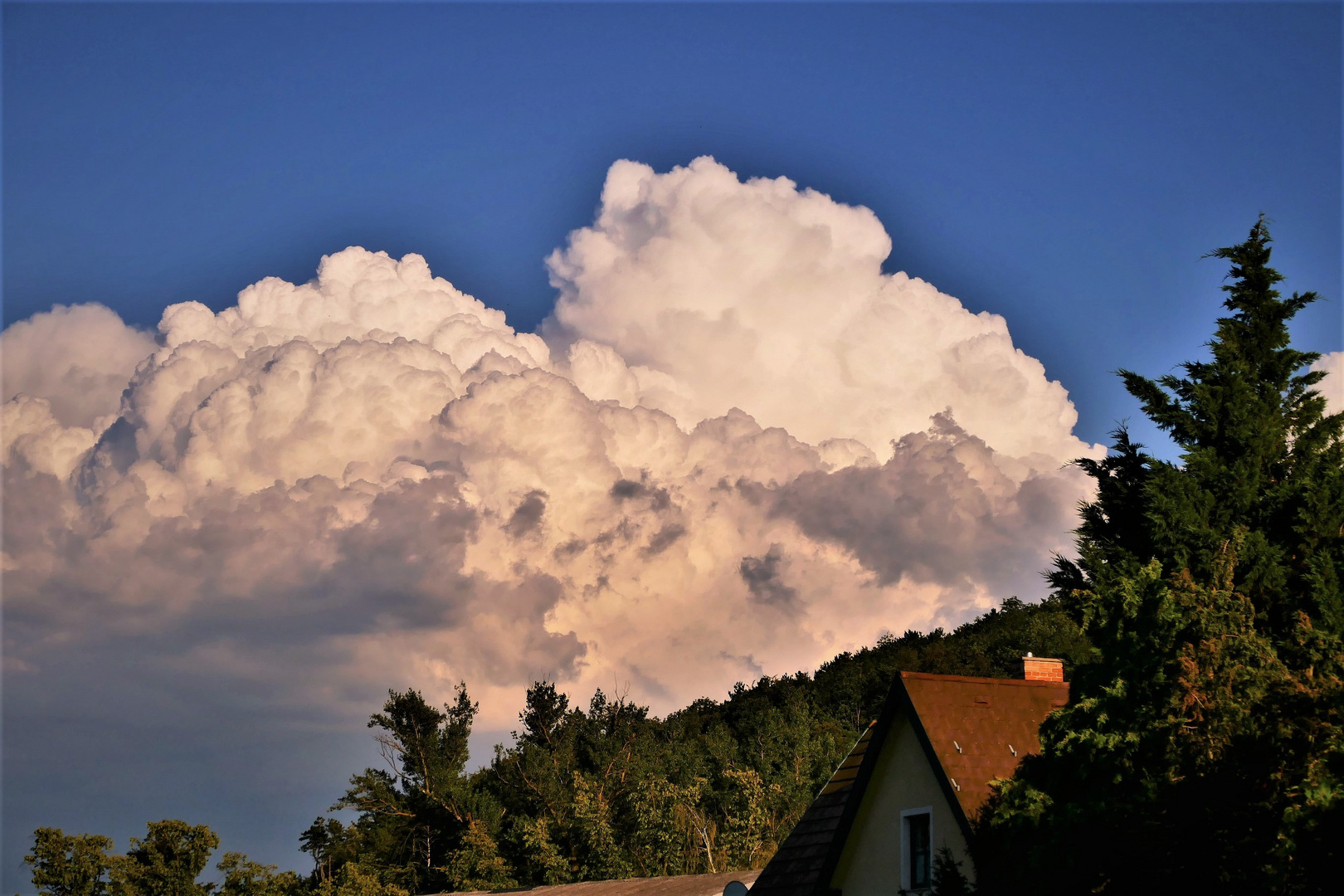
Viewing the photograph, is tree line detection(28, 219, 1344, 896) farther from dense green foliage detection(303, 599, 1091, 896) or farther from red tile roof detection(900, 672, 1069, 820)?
dense green foliage detection(303, 599, 1091, 896)

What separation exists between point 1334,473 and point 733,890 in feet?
52.0

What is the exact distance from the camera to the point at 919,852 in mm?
25062

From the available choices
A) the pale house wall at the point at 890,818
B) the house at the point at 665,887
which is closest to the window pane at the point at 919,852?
the pale house wall at the point at 890,818

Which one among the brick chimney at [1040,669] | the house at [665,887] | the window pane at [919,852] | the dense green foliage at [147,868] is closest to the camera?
the window pane at [919,852]

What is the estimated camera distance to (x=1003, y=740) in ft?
82.6

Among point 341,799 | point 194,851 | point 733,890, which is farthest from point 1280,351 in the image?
point 341,799

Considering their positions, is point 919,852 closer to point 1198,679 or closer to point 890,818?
point 890,818

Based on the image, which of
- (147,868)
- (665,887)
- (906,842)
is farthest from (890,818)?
(147,868)

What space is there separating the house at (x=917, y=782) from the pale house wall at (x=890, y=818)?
0.07 feet

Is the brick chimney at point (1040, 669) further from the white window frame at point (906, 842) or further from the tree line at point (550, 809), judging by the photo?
the tree line at point (550, 809)

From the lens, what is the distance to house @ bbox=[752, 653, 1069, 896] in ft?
79.8

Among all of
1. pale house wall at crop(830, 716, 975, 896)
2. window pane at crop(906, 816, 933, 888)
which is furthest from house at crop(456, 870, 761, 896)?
window pane at crop(906, 816, 933, 888)

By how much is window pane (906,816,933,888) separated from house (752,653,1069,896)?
0.06ft

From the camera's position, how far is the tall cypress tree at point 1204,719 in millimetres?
16141
